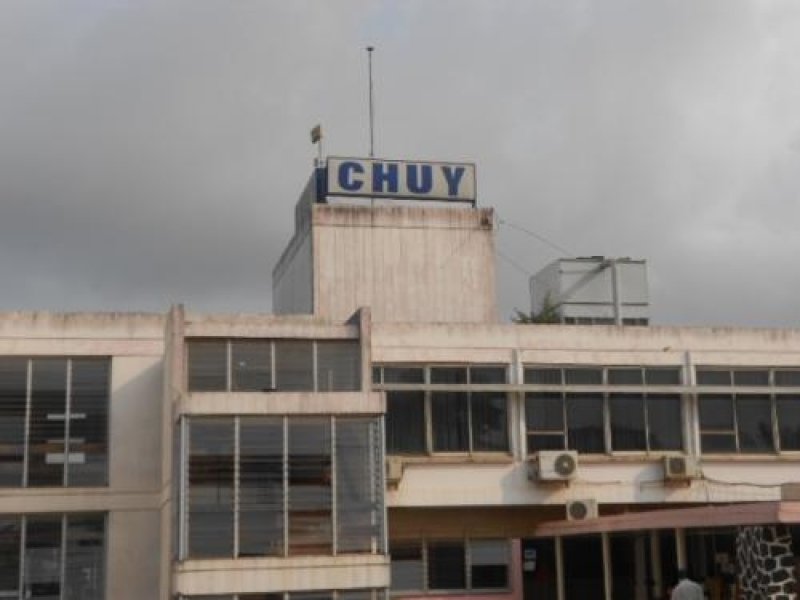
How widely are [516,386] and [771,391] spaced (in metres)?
6.15

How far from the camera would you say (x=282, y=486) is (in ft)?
75.4

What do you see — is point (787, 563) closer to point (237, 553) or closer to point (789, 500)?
point (789, 500)

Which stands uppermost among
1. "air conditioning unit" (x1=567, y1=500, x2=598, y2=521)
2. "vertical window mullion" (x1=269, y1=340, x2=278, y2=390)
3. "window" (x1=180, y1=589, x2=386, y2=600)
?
"vertical window mullion" (x1=269, y1=340, x2=278, y2=390)

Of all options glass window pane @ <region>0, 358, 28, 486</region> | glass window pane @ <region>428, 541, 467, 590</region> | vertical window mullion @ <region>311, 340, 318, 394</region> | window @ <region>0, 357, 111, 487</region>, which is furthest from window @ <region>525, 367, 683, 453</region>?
glass window pane @ <region>0, 358, 28, 486</region>

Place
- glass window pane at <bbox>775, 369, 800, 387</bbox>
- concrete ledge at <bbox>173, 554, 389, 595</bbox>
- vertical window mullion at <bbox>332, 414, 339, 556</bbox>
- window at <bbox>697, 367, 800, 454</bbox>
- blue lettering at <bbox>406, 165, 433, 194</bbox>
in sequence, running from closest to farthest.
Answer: concrete ledge at <bbox>173, 554, 389, 595</bbox>
vertical window mullion at <bbox>332, 414, 339, 556</bbox>
window at <bbox>697, 367, 800, 454</bbox>
glass window pane at <bbox>775, 369, 800, 387</bbox>
blue lettering at <bbox>406, 165, 433, 194</bbox>

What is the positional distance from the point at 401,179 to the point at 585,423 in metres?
8.06

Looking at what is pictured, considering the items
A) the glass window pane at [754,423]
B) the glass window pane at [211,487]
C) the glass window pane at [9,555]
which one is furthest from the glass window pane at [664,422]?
the glass window pane at [9,555]

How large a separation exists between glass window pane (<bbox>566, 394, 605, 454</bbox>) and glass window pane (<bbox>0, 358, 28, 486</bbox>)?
11900mm

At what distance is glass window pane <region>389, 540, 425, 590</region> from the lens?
28641 mm

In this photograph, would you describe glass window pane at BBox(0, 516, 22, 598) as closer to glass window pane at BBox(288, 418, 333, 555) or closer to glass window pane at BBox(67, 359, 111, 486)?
glass window pane at BBox(67, 359, 111, 486)

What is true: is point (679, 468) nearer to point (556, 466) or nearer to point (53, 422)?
point (556, 466)

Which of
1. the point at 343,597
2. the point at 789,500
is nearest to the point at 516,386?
the point at 343,597

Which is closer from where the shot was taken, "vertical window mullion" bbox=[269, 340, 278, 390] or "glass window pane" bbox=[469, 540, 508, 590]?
"vertical window mullion" bbox=[269, 340, 278, 390]

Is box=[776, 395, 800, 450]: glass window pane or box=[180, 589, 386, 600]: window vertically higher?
box=[776, 395, 800, 450]: glass window pane
